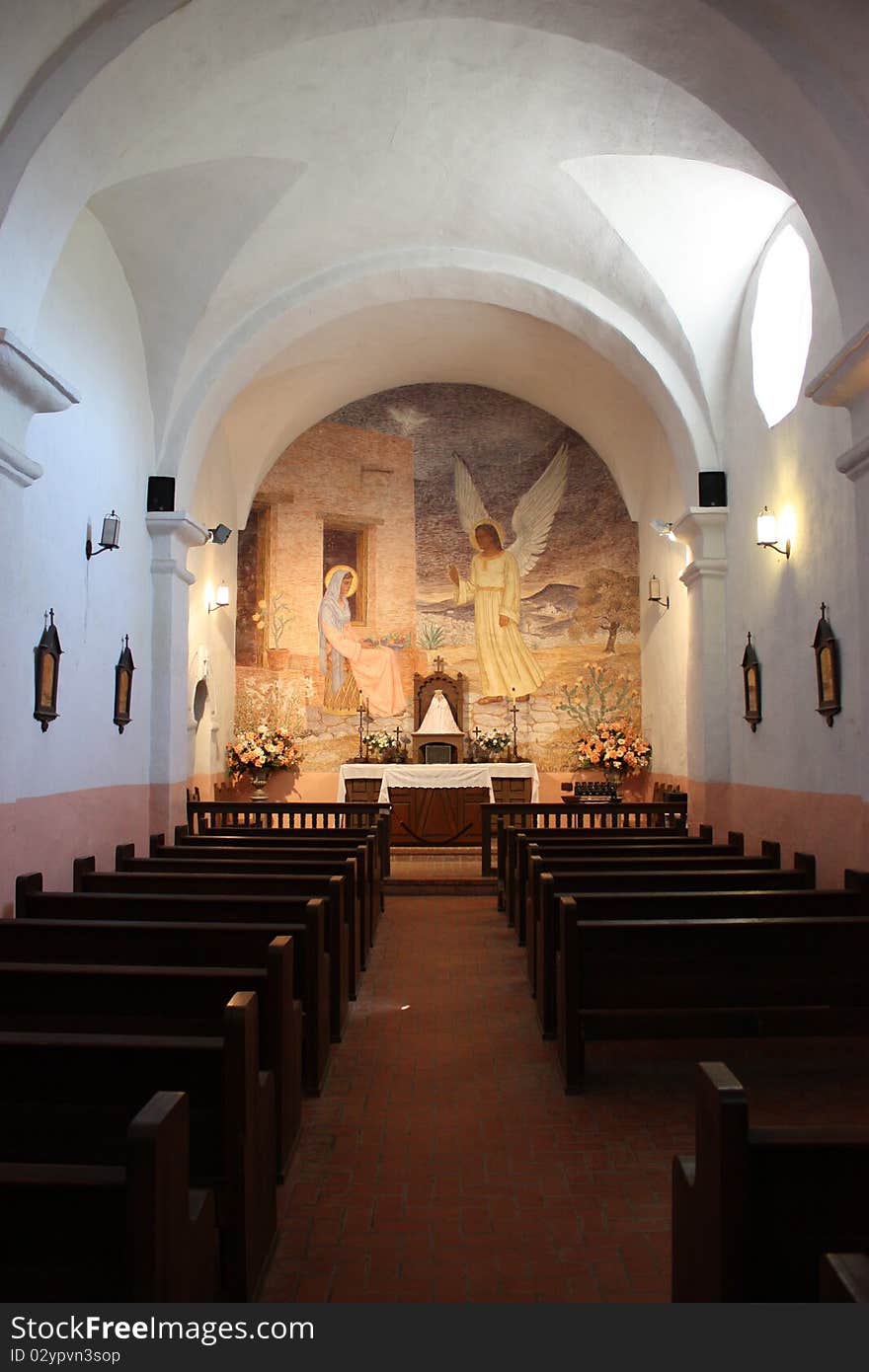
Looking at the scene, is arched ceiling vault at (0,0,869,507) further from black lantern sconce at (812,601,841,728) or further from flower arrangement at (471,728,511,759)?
flower arrangement at (471,728,511,759)

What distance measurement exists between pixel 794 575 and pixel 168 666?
569 centimetres

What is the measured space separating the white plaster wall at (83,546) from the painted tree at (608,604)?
26.3 feet

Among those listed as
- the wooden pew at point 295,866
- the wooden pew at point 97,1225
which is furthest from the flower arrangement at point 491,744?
the wooden pew at point 97,1225

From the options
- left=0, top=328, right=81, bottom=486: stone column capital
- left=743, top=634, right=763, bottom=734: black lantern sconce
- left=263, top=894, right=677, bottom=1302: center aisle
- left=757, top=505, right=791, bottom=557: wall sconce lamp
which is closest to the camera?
left=263, top=894, right=677, bottom=1302: center aisle

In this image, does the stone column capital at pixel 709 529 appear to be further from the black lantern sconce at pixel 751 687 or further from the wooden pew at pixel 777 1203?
the wooden pew at pixel 777 1203

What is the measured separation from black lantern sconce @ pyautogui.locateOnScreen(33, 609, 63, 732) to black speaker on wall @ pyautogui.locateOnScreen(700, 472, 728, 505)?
244 inches

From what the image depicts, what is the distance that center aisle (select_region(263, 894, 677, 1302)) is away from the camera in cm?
306

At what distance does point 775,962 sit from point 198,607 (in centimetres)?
925

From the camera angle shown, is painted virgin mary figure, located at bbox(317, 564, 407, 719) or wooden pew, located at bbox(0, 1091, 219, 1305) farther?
painted virgin mary figure, located at bbox(317, 564, 407, 719)

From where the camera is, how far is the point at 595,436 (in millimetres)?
15453

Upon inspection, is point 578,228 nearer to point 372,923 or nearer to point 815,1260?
point 372,923

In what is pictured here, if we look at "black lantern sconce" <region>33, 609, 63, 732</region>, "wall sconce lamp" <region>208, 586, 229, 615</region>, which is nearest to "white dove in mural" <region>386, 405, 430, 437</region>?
"wall sconce lamp" <region>208, 586, 229, 615</region>

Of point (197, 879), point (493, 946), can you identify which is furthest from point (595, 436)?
point (197, 879)

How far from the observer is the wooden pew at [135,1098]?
8.76 ft
